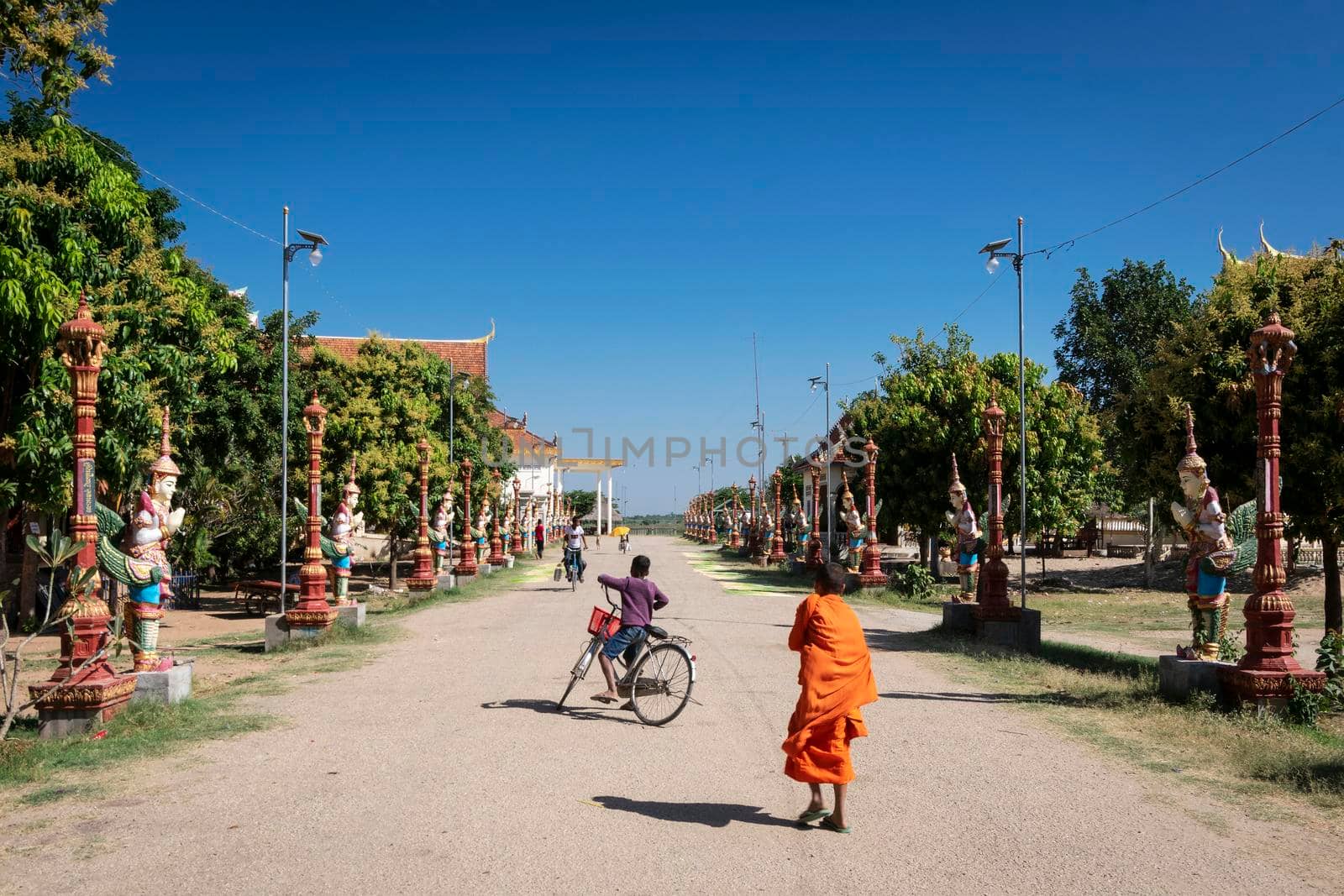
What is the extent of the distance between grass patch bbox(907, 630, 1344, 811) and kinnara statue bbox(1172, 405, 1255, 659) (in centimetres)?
77

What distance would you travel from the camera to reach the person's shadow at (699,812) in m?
5.80

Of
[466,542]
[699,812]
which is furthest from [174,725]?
[466,542]

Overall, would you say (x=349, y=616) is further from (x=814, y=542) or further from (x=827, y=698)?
(x=814, y=542)

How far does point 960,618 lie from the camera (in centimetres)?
1570

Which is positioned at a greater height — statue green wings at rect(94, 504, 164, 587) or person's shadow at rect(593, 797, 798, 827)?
statue green wings at rect(94, 504, 164, 587)

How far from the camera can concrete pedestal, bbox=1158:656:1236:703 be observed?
9.19 metres

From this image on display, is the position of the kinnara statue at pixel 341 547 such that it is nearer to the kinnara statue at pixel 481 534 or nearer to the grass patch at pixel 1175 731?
the grass patch at pixel 1175 731

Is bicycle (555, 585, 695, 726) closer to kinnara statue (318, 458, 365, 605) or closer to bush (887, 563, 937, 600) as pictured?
kinnara statue (318, 458, 365, 605)

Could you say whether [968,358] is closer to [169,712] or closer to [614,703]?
[614,703]

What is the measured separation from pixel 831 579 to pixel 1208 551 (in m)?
6.00

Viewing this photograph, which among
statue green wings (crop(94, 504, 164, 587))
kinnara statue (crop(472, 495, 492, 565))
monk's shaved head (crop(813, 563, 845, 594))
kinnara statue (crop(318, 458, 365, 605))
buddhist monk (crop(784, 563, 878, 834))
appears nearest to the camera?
buddhist monk (crop(784, 563, 878, 834))

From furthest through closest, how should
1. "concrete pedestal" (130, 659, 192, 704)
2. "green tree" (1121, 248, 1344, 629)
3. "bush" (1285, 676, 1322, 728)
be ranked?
"green tree" (1121, 248, 1344, 629), "concrete pedestal" (130, 659, 192, 704), "bush" (1285, 676, 1322, 728)

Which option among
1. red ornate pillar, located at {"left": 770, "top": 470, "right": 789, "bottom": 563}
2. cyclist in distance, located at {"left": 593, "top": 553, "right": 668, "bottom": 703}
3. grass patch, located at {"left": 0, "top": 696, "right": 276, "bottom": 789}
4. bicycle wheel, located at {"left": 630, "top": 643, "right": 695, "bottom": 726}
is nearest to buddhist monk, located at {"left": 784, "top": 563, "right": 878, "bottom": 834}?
bicycle wheel, located at {"left": 630, "top": 643, "right": 695, "bottom": 726}

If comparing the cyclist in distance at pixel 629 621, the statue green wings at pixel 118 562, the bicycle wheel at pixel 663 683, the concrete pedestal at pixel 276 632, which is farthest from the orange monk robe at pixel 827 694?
the concrete pedestal at pixel 276 632
